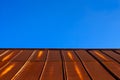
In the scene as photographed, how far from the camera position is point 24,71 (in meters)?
8.33

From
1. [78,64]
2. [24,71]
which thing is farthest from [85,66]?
[24,71]

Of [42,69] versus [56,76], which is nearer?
[56,76]

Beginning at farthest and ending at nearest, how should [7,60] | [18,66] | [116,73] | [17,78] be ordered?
[7,60], [18,66], [116,73], [17,78]

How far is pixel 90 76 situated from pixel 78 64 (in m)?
1.84

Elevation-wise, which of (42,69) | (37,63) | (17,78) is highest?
(37,63)

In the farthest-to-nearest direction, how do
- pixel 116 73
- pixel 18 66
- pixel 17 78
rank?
pixel 18 66 < pixel 116 73 < pixel 17 78

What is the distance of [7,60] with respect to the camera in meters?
10.2

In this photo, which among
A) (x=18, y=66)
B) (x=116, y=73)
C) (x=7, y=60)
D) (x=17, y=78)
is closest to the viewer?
(x=17, y=78)

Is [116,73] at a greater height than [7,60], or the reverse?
[7,60]

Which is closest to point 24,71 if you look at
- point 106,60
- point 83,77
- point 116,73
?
point 83,77

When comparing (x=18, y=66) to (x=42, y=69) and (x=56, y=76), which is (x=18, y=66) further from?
(x=56, y=76)

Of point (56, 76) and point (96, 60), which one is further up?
point (96, 60)

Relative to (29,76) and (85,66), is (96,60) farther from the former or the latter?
(29,76)

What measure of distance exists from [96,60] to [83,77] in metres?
3.07
